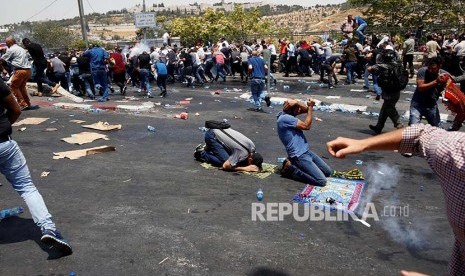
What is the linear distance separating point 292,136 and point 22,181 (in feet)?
12.5

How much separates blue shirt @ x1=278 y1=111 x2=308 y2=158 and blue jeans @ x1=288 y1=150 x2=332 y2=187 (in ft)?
0.31

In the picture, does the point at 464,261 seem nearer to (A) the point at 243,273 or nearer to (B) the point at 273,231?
(A) the point at 243,273

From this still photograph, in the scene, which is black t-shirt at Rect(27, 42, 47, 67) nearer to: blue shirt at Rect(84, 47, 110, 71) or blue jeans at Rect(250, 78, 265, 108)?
blue shirt at Rect(84, 47, 110, 71)

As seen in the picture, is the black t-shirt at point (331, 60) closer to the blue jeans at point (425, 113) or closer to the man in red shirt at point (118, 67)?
the man in red shirt at point (118, 67)

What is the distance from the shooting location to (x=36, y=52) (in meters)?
12.2

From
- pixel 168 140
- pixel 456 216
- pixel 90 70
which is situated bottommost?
pixel 168 140

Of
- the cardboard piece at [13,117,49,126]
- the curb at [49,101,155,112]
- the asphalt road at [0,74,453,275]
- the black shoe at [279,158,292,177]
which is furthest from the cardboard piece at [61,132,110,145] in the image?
the black shoe at [279,158,292,177]

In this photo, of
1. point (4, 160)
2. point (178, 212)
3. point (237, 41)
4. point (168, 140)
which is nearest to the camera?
point (4, 160)

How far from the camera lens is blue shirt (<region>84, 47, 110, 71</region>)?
1288 centimetres

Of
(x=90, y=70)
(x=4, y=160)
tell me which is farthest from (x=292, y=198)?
(x=90, y=70)

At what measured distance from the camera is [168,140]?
8.59 meters

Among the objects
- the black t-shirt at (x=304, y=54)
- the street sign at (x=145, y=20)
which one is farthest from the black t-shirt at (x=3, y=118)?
the street sign at (x=145, y=20)

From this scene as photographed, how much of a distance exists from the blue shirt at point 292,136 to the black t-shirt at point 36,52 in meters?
9.31

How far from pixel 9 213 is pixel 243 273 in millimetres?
2969
